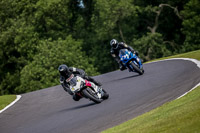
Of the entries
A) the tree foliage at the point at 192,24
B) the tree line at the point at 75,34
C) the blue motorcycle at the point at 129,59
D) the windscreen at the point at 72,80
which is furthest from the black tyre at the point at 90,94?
the tree foliage at the point at 192,24

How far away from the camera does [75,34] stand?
54219mm

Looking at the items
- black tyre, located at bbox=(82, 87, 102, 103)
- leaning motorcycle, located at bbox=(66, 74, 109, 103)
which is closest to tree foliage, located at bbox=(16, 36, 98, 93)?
black tyre, located at bbox=(82, 87, 102, 103)

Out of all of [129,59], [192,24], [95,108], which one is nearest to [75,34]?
[192,24]

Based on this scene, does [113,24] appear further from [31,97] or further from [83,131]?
[83,131]

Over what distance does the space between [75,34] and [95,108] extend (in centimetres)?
4222

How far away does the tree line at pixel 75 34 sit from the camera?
4341 centimetres

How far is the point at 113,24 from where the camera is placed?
47.4 metres

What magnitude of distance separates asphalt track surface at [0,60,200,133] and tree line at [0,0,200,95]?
2523cm

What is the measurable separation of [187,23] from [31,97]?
29278 millimetres

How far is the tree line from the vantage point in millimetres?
43406

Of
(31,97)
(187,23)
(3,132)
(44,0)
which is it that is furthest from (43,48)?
(3,132)

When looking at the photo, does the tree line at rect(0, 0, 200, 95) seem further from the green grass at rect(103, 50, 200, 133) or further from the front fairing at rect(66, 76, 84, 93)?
the green grass at rect(103, 50, 200, 133)

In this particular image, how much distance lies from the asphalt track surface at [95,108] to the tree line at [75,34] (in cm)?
2523

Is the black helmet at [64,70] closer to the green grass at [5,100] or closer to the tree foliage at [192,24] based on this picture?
the green grass at [5,100]
